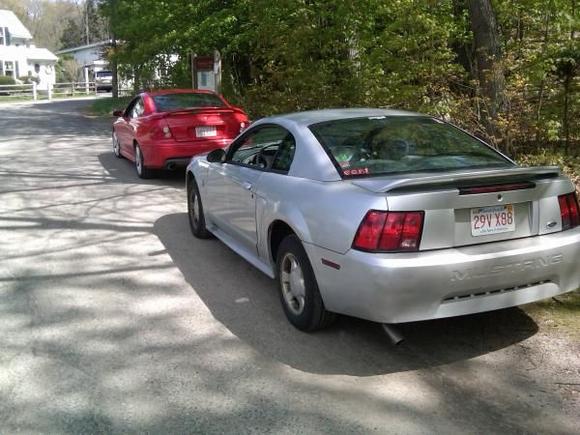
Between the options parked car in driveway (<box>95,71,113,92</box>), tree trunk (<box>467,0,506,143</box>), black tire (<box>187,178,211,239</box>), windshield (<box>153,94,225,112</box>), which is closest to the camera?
black tire (<box>187,178,211,239</box>)

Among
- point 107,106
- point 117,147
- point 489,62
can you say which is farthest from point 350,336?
point 107,106

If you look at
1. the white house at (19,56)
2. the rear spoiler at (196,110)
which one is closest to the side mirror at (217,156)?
Answer: the rear spoiler at (196,110)

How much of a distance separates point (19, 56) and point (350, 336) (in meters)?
73.8

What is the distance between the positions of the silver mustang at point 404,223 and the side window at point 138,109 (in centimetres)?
644

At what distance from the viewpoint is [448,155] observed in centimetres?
448

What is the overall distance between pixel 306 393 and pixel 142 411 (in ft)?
2.95

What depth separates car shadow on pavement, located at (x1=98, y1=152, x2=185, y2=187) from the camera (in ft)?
34.2

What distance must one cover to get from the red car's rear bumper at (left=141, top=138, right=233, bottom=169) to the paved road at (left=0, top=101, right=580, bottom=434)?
138 inches

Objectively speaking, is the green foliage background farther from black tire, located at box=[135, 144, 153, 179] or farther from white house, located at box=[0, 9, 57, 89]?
white house, located at box=[0, 9, 57, 89]

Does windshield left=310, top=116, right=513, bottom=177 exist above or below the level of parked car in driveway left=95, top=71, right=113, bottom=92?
below

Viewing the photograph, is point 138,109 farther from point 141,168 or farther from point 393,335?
point 393,335

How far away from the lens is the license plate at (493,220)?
3766mm

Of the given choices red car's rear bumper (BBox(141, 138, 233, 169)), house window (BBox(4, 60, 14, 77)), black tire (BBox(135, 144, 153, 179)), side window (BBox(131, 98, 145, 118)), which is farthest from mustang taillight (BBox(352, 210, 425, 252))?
house window (BBox(4, 60, 14, 77))

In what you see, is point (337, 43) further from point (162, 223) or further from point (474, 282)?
point (474, 282)
